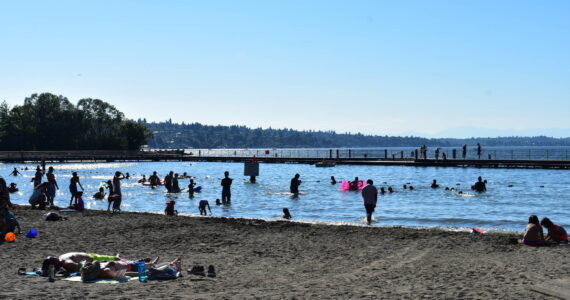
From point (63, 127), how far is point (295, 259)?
5004 inches

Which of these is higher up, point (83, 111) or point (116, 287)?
point (83, 111)

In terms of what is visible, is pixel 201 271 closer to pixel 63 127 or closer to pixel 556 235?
pixel 556 235

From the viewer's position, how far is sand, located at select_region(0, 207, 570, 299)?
10.8m

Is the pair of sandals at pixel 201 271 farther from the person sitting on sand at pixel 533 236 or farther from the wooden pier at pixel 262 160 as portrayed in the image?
the wooden pier at pixel 262 160

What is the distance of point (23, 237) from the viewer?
17.0m

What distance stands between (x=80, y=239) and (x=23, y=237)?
1600 millimetres

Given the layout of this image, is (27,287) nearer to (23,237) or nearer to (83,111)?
(23,237)

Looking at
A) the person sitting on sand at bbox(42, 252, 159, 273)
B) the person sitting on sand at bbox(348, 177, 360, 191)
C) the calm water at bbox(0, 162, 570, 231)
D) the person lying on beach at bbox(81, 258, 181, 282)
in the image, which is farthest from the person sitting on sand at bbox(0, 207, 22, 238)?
the person sitting on sand at bbox(348, 177, 360, 191)


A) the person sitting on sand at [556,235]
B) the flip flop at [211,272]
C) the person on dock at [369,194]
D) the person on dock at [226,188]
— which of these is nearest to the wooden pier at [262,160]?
the person on dock at [226,188]

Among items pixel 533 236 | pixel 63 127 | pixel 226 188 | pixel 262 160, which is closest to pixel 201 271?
pixel 533 236

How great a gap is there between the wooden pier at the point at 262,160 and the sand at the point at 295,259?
193 ft

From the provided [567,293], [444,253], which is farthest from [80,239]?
[567,293]

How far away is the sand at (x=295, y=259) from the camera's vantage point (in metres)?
10.8

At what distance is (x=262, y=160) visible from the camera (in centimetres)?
10444
